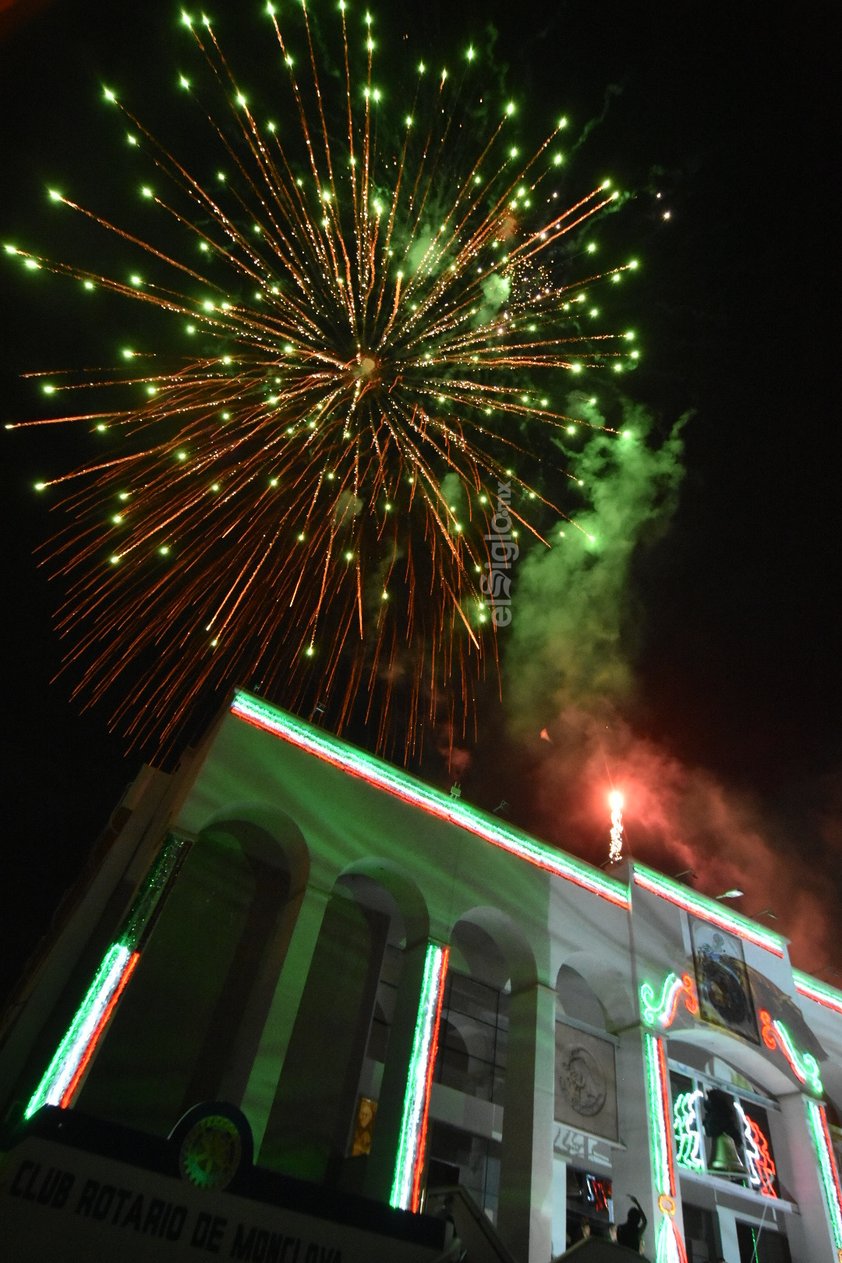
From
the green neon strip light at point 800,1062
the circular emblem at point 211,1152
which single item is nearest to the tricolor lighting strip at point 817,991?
the green neon strip light at point 800,1062

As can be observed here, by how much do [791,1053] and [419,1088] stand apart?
402 inches

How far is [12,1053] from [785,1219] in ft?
53.9

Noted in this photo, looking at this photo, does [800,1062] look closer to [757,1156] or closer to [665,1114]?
[757,1156]

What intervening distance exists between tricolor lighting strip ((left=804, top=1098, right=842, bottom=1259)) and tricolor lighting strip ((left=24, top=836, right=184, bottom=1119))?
15.3 meters

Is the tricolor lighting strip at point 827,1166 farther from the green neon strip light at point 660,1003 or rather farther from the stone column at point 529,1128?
the stone column at point 529,1128

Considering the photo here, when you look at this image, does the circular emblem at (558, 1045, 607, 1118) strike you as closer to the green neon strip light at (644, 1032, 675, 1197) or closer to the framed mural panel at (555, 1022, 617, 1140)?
the framed mural panel at (555, 1022, 617, 1140)

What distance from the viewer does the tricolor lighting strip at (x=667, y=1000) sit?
15.5m

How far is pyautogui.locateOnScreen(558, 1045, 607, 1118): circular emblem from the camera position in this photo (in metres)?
14.4

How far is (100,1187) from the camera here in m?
6.14

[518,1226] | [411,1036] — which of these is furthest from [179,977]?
[518,1226]

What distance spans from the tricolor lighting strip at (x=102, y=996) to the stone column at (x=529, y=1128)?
7335 mm

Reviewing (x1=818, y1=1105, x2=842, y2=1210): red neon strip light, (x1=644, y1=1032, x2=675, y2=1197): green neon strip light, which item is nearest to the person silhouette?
(x1=644, y1=1032, x2=675, y2=1197): green neon strip light

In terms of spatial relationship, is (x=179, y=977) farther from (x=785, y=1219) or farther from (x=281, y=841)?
(x=785, y=1219)

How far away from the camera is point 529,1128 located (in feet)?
42.5
